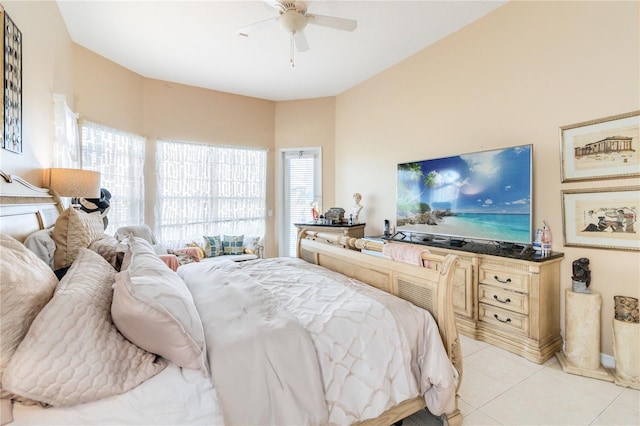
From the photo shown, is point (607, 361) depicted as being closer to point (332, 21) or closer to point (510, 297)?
point (510, 297)

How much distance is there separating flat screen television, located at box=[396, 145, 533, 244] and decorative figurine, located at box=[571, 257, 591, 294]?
352mm

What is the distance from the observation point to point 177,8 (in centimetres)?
263

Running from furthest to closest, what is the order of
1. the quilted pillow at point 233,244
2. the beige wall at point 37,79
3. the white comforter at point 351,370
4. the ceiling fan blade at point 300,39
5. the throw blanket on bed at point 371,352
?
1. the quilted pillow at point 233,244
2. the ceiling fan blade at point 300,39
3. the beige wall at point 37,79
4. the throw blanket on bed at point 371,352
5. the white comforter at point 351,370

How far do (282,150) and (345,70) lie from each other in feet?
5.81

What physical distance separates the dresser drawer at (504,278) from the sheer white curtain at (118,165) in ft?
14.0

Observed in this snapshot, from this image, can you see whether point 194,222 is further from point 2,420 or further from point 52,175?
Answer: point 2,420

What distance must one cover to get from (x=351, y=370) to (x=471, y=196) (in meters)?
2.22

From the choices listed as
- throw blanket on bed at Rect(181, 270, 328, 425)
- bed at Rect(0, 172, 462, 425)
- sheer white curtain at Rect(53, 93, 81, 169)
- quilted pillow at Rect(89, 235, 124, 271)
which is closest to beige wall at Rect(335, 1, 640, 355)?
bed at Rect(0, 172, 462, 425)

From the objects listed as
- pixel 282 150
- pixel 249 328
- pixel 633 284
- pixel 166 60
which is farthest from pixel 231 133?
pixel 633 284

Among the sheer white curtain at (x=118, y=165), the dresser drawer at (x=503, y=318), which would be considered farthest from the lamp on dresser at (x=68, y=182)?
the dresser drawer at (x=503, y=318)

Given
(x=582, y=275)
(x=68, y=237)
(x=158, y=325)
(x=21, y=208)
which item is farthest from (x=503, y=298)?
(x=21, y=208)

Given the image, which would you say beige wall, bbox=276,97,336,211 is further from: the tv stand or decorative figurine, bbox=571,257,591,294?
decorative figurine, bbox=571,257,591,294

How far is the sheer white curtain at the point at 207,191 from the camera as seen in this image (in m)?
4.26

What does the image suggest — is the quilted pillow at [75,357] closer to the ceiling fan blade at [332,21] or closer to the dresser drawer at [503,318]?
the ceiling fan blade at [332,21]
